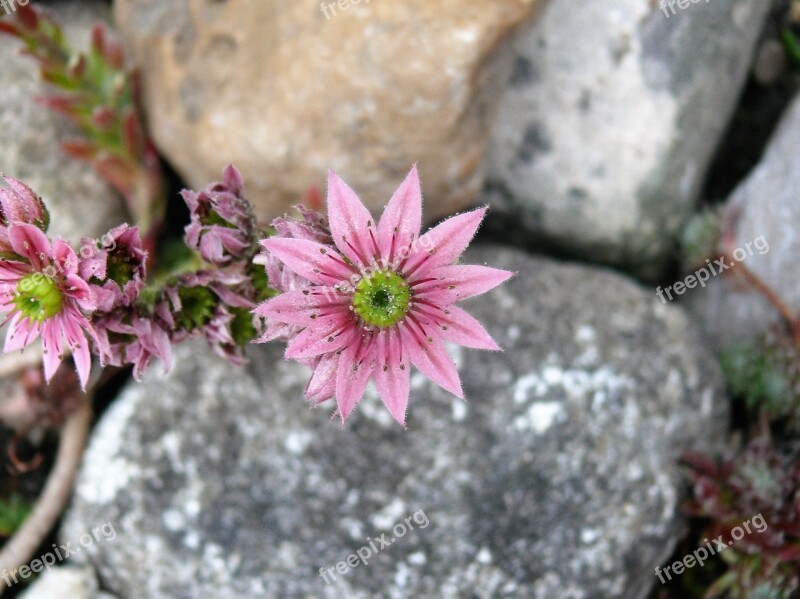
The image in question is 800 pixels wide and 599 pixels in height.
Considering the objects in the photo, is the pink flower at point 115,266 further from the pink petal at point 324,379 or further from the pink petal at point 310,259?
the pink petal at point 324,379

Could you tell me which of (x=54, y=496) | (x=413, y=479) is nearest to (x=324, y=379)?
(x=413, y=479)

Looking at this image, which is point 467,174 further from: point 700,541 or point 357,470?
point 700,541

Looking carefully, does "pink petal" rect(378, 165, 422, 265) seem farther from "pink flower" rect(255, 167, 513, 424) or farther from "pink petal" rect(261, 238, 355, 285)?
"pink petal" rect(261, 238, 355, 285)

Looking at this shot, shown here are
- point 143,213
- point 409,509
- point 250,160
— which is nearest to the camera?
point 409,509

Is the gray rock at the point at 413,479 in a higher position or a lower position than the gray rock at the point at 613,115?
lower

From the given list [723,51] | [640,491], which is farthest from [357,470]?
[723,51]

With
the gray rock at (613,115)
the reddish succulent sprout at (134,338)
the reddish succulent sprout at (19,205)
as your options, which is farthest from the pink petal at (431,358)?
the gray rock at (613,115)

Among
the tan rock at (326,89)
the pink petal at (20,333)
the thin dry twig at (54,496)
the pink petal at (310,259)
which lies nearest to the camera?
the pink petal at (310,259)
